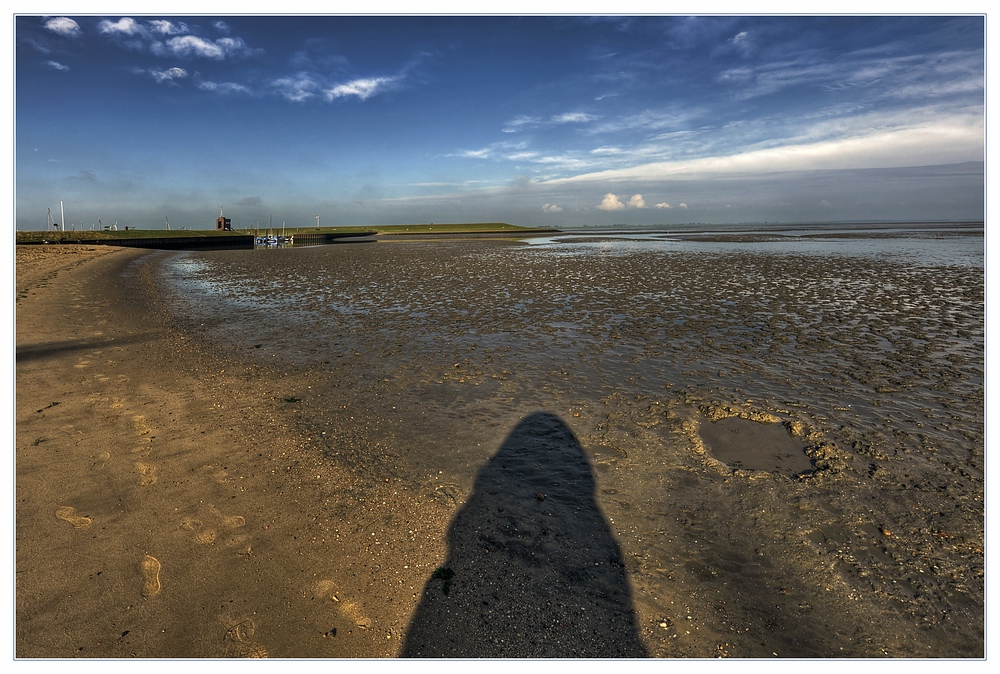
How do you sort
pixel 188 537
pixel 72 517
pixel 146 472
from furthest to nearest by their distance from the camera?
pixel 146 472 → pixel 72 517 → pixel 188 537

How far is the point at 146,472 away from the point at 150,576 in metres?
2.54

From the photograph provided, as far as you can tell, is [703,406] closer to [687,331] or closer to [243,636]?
[687,331]

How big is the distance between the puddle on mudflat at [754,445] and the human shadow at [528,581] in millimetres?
2418

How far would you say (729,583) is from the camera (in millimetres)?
4859

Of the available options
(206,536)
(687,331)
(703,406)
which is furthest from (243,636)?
(687,331)

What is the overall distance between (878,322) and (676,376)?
34.4ft

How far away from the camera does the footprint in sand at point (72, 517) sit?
5550 mm

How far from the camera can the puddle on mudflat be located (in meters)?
7.21

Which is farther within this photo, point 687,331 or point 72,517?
point 687,331

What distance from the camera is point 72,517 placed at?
5.68 metres

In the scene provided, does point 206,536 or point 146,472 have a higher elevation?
point 146,472

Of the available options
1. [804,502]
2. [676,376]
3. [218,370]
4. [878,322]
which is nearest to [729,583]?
[804,502]

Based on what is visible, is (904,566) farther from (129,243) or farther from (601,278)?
(129,243)

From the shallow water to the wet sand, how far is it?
48mm
